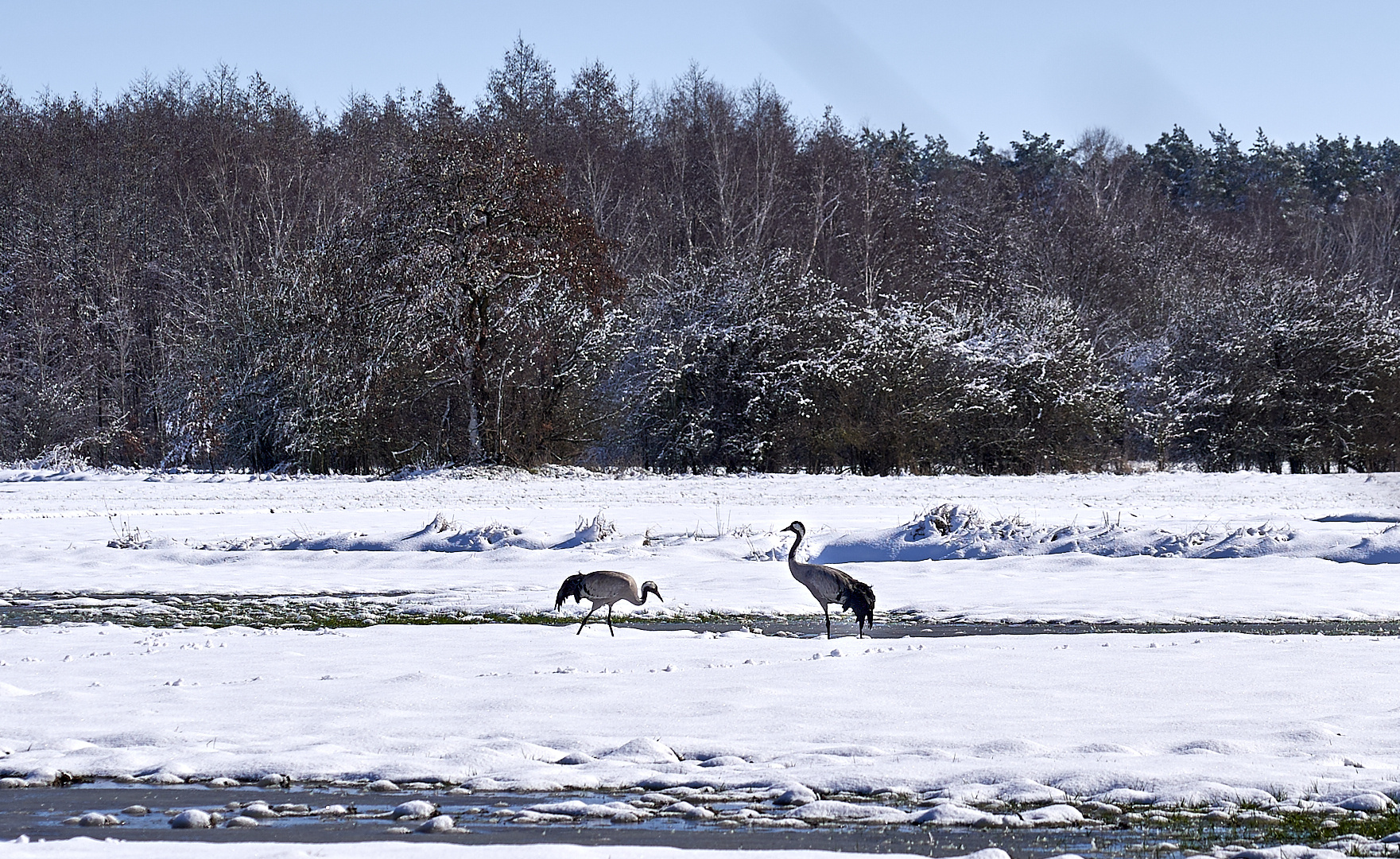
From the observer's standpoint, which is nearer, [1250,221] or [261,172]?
[261,172]

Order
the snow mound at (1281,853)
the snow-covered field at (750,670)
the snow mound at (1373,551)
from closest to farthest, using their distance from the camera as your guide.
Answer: the snow mound at (1281,853), the snow-covered field at (750,670), the snow mound at (1373,551)

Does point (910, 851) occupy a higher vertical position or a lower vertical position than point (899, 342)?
lower

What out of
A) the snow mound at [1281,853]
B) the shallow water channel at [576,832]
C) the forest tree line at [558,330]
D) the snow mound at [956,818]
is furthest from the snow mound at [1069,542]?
the forest tree line at [558,330]

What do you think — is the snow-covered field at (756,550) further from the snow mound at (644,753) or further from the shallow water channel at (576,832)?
the shallow water channel at (576,832)

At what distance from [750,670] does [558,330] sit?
2621cm

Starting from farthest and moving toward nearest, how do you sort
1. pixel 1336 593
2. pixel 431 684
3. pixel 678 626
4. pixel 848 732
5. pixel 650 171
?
1. pixel 650 171
2. pixel 1336 593
3. pixel 678 626
4. pixel 431 684
5. pixel 848 732

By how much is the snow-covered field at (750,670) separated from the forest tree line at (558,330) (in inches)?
511

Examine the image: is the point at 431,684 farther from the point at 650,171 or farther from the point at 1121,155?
the point at 1121,155

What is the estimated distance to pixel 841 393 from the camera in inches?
1350

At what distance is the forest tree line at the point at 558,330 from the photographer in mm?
34594

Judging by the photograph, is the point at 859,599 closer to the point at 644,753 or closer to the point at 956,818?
the point at 644,753

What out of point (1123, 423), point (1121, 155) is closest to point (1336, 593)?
point (1123, 423)

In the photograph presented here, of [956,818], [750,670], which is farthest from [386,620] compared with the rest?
[956,818]

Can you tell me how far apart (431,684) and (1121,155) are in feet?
242
